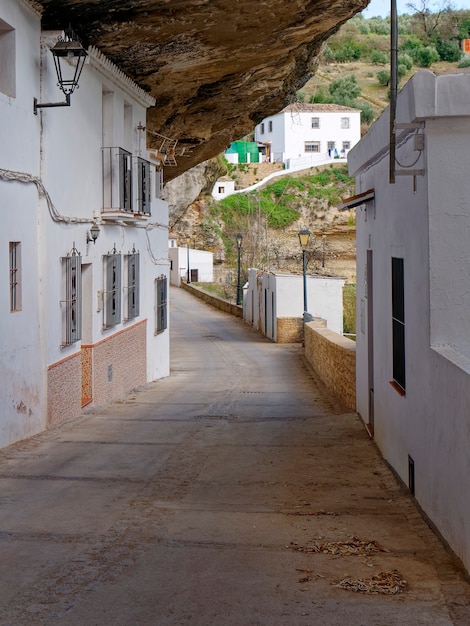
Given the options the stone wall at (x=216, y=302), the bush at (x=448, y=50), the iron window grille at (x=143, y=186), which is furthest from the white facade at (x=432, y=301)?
the bush at (x=448, y=50)

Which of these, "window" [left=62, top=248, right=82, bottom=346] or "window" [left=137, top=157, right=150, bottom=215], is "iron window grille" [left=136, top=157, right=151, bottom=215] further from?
"window" [left=62, top=248, right=82, bottom=346]

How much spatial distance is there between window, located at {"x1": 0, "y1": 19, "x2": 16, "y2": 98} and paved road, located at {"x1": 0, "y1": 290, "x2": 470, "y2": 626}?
4443 millimetres

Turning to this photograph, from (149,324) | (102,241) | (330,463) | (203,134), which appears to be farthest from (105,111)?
(330,463)

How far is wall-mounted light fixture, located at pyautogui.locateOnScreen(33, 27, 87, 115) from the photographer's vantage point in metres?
11.2

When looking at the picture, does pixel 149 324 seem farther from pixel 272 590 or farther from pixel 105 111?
pixel 272 590

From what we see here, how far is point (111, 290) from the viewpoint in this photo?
15789 mm

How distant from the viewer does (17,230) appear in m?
10.9

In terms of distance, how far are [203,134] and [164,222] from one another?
286cm

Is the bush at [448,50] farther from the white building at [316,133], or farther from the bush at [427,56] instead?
the white building at [316,133]

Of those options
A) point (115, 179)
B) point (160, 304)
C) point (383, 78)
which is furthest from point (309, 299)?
point (383, 78)

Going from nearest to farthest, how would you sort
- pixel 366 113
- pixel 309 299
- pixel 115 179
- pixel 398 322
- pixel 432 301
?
pixel 432 301 < pixel 398 322 < pixel 115 179 < pixel 309 299 < pixel 366 113

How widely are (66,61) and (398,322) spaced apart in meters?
6.30

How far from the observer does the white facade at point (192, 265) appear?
57.1 m

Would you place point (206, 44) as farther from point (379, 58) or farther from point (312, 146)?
point (379, 58)
